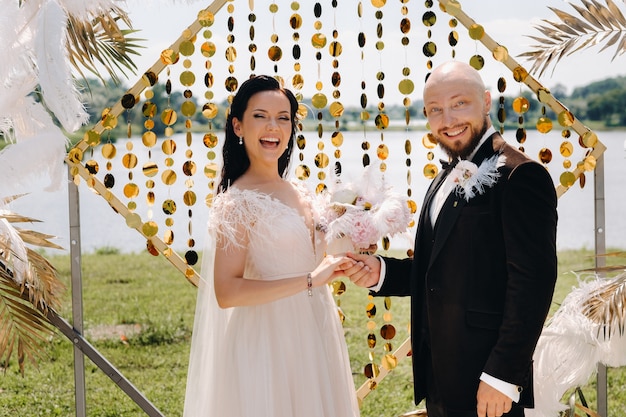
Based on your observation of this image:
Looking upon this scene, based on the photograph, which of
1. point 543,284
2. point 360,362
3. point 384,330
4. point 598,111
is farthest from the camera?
point 598,111

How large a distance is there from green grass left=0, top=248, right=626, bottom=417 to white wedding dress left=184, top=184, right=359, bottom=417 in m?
1.54

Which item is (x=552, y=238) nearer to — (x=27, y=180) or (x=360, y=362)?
(x=27, y=180)

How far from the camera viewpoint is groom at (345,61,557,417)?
8.23ft

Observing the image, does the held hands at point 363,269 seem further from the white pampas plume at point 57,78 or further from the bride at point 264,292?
the white pampas plume at point 57,78

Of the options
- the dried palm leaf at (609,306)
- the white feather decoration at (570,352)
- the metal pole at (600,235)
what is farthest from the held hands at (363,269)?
the metal pole at (600,235)

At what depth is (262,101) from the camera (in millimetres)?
3102

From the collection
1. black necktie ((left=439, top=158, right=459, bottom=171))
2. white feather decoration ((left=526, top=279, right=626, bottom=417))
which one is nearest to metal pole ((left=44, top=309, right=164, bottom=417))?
black necktie ((left=439, top=158, right=459, bottom=171))

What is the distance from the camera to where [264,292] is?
2.94 metres

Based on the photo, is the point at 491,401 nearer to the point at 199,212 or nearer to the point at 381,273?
the point at 381,273

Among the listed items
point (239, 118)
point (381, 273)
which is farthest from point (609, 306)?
point (239, 118)

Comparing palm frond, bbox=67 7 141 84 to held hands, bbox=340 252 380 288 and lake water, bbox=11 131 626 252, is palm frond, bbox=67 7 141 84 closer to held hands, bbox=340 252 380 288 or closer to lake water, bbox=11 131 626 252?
held hands, bbox=340 252 380 288

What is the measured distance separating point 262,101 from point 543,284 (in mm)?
1373

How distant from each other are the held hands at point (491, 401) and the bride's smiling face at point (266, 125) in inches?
50.3

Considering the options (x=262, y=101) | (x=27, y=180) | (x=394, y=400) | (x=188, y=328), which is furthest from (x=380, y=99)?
(x=188, y=328)
